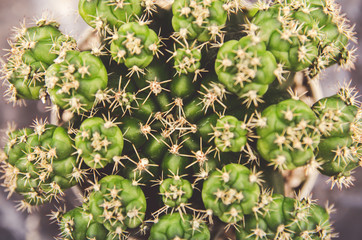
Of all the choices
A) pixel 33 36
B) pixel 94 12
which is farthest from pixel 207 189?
pixel 33 36

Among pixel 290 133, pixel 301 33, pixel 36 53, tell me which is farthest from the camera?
pixel 36 53

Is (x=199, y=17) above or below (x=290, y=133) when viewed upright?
above

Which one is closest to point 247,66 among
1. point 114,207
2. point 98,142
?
point 98,142

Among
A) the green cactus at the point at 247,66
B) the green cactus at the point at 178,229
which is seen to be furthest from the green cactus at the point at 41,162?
the green cactus at the point at 247,66

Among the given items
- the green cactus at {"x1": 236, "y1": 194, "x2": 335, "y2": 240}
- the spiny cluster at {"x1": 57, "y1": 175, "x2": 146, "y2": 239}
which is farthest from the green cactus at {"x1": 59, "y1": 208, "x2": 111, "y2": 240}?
the green cactus at {"x1": 236, "y1": 194, "x2": 335, "y2": 240}

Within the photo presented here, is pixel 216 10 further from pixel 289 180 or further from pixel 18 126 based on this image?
pixel 18 126

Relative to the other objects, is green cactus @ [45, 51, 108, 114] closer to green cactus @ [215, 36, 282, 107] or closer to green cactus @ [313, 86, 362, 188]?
green cactus @ [215, 36, 282, 107]

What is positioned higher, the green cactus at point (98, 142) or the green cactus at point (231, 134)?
the green cactus at point (98, 142)

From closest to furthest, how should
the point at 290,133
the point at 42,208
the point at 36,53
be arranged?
1. the point at 290,133
2. the point at 36,53
3. the point at 42,208

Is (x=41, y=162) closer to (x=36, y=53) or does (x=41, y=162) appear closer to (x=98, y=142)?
(x=98, y=142)

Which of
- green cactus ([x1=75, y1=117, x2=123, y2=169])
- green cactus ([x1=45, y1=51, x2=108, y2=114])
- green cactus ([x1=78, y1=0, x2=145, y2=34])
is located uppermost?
green cactus ([x1=78, y1=0, x2=145, y2=34])

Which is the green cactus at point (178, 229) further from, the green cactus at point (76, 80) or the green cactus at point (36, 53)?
the green cactus at point (36, 53)

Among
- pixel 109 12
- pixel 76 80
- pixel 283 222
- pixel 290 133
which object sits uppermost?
pixel 109 12
